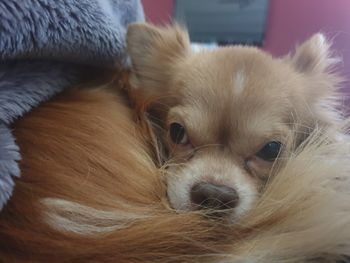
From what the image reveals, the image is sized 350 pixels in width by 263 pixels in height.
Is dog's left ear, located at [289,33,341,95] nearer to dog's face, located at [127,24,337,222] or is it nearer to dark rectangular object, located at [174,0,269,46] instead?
dog's face, located at [127,24,337,222]

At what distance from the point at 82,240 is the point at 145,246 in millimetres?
50

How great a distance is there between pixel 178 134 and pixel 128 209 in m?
Answer: 0.19

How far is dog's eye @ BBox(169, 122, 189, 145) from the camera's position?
1.90 feet

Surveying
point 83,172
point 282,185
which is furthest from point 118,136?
point 282,185

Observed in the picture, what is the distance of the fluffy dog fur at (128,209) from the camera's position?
0.38 metres

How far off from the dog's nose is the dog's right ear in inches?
6.8

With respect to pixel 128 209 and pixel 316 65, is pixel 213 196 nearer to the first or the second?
pixel 128 209

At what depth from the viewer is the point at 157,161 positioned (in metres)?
0.51

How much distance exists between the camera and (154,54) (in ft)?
2.33

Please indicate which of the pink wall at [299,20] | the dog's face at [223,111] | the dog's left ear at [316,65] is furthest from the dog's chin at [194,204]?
the pink wall at [299,20]

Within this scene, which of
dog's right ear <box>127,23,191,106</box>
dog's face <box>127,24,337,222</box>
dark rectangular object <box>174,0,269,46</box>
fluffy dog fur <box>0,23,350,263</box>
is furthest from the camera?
dark rectangular object <box>174,0,269,46</box>

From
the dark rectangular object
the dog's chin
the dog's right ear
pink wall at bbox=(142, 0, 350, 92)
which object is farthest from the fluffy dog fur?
the dark rectangular object

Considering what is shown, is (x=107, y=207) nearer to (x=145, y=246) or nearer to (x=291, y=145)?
(x=145, y=246)

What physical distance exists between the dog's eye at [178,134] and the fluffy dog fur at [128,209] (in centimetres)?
11
